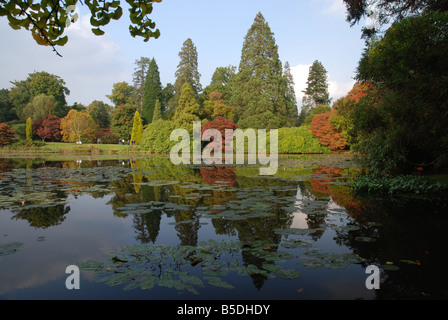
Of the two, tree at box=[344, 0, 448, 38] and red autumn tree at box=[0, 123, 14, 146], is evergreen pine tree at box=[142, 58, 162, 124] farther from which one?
tree at box=[344, 0, 448, 38]

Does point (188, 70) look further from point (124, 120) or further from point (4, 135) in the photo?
point (4, 135)

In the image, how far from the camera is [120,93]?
49156mm

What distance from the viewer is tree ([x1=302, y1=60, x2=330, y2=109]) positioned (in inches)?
1649

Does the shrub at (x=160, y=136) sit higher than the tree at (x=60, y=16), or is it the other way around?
the shrub at (x=160, y=136)

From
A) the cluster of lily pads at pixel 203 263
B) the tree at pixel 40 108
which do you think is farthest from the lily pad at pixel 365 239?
the tree at pixel 40 108

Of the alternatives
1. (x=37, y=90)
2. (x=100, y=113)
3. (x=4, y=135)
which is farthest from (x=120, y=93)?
(x=4, y=135)

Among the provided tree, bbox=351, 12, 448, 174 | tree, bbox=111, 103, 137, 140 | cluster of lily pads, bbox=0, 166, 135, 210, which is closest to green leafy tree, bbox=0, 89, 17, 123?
tree, bbox=111, 103, 137, 140

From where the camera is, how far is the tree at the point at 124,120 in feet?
122

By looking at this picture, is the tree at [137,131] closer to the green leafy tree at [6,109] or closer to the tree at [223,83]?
the tree at [223,83]

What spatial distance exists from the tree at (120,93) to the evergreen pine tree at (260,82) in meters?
25.5

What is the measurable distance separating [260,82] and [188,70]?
12669 mm
